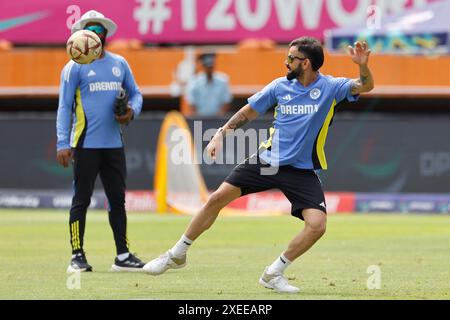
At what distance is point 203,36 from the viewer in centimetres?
2716

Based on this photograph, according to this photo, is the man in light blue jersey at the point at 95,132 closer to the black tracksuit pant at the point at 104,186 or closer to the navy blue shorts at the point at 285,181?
the black tracksuit pant at the point at 104,186

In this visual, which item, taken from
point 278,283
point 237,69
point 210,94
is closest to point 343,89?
point 278,283

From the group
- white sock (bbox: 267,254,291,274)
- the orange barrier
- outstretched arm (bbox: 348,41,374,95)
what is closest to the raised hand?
outstretched arm (bbox: 348,41,374,95)

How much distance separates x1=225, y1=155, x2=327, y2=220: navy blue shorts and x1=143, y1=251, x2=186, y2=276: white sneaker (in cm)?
94

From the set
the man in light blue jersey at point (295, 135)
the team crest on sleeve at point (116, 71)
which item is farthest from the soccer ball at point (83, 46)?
the man in light blue jersey at point (295, 135)

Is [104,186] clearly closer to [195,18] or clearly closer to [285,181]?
[285,181]

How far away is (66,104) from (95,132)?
42 cm

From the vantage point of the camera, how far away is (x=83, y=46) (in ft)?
38.5

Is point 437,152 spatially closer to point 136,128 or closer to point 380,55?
point 380,55

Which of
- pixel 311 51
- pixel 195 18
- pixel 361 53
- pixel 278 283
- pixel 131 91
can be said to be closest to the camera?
pixel 361 53

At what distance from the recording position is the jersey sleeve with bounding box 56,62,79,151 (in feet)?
40.0

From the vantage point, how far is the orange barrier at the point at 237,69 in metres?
25.2

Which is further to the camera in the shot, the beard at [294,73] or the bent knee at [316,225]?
the beard at [294,73]

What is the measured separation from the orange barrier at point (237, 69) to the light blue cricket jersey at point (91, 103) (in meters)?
12.7
